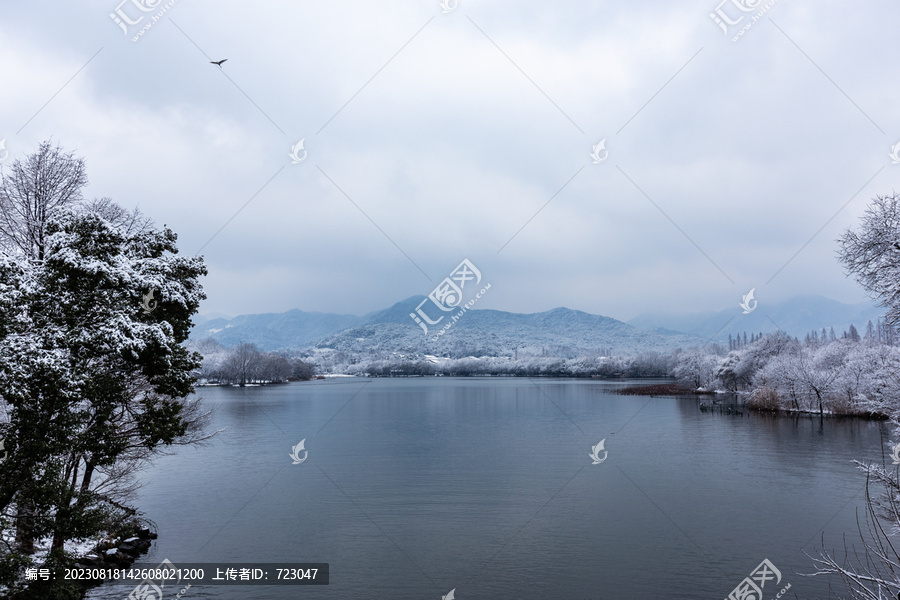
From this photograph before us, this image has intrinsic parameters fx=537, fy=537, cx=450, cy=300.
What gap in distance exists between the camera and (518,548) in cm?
2114

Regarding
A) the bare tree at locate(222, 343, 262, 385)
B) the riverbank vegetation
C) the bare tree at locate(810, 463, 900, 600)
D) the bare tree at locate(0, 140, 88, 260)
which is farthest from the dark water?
the bare tree at locate(222, 343, 262, 385)

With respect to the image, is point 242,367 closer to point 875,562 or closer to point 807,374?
point 807,374

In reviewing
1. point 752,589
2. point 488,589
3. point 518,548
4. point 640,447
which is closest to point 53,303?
point 488,589

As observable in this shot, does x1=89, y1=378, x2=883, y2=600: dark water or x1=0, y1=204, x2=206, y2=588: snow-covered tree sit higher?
x1=0, y1=204, x2=206, y2=588: snow-covered tree

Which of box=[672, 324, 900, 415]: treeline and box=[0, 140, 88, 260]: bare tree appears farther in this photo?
box=[672, 324, 900, 415]: treeline

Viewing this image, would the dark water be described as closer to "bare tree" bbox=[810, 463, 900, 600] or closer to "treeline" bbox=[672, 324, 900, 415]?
"bare tree" bbox=[810, 463, 900, 600]

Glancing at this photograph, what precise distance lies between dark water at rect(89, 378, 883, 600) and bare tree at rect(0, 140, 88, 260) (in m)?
11.4

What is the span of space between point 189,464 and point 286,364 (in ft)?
485

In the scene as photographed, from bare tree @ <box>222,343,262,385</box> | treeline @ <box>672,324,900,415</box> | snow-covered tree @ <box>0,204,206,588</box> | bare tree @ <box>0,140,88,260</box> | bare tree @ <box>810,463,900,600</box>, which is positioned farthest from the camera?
bare tree @ <box>222,343,262,385</box>

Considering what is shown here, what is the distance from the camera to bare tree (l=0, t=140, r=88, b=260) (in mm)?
16281

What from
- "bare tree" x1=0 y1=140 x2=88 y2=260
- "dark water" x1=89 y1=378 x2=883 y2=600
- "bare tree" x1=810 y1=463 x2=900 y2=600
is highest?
"bare tree" x1=0 y1=140 x2=88 y2=260

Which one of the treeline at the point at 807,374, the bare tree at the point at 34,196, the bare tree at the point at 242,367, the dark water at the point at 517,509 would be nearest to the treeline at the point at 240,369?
the bare tree at the point at 242,367

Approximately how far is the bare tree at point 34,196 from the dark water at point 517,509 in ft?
37.5

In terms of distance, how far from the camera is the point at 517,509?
86.3 ft
